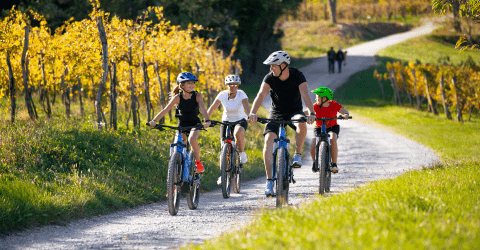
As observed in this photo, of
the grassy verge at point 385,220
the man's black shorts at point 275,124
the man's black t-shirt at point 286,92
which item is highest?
the man's black t-shirt at point 286,92

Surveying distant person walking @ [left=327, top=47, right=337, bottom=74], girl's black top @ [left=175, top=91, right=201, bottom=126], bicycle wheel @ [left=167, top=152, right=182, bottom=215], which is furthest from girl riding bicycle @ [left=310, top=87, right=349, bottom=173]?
distant person walking @ [left=327, top=47, right=337, bottom=74]

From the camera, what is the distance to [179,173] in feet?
21.0

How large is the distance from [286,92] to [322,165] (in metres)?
1.33

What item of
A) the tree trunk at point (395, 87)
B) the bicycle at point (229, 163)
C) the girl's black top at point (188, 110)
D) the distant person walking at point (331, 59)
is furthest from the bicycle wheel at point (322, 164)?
the distant person walking at point (331, 59)

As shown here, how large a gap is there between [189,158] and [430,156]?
7.99 meters

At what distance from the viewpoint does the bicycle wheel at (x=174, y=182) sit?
6.14 meters

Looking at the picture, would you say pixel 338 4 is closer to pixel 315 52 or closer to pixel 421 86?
pixel 315 52

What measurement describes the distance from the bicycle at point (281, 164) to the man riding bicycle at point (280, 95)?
134 millimetres

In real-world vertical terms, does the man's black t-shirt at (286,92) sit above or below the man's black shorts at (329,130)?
above

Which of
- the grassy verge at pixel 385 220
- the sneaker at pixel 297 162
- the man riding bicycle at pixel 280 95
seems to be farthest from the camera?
the sneaker at pixel 297 162

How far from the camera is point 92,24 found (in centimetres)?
1102

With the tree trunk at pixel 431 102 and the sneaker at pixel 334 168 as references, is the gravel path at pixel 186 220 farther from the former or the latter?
the tree trunk at pixel 431 102

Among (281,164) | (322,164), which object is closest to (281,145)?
(281,164)

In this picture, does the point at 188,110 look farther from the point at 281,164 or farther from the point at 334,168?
the point at 334,168
